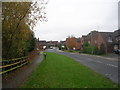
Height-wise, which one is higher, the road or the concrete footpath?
the concrete footpath

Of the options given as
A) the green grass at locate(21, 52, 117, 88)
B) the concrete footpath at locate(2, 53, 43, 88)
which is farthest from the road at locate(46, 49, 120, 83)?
the concrete footpath at locate(2, 53, 43, 88)

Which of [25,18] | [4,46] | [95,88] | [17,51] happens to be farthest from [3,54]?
[95,88]

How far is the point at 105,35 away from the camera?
42.0 metres

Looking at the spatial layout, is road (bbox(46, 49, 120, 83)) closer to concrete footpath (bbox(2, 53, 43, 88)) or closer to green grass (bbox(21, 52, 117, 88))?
green grass (bbox(21, 52, 117, 88))

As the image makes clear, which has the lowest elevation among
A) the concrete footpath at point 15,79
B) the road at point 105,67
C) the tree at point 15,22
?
the road at point 105,67

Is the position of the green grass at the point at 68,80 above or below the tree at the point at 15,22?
below

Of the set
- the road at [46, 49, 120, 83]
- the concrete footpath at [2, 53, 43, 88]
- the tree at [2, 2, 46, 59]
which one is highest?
the tree at [2, 2, 46, 59]

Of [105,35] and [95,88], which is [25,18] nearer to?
[95,88]

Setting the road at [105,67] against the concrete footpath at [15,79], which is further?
the road at [105,67]

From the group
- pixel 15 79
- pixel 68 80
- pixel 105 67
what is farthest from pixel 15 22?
pixel 105 67

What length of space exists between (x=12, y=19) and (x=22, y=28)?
3.69 feet

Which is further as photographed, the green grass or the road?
the road

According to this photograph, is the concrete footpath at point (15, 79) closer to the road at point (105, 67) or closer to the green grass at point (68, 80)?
the green grass at point (68, 80)

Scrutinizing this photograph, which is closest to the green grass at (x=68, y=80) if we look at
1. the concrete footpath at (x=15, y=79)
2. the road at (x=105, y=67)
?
the concrete footpath at (x=15, y=79)
